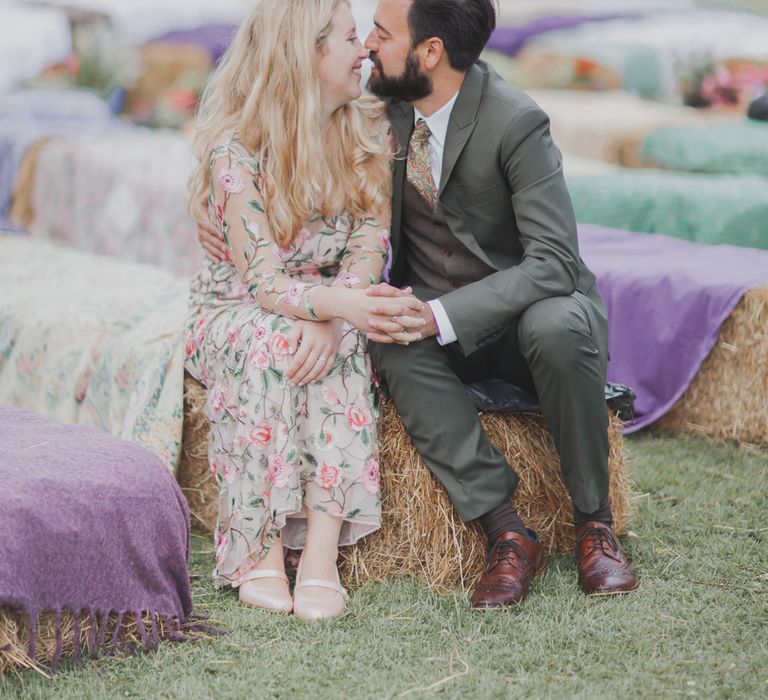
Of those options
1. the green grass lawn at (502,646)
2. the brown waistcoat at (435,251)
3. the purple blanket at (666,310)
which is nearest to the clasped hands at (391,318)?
the brown waistcoat at (435,251)

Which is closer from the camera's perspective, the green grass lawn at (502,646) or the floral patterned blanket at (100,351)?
the green grass lawn at (502,646)

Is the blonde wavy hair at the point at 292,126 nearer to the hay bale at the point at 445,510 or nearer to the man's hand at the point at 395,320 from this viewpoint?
the man's hand at the point at 395,320

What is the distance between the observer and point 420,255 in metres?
2.59

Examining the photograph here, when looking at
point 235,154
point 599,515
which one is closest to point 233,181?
point 235,154

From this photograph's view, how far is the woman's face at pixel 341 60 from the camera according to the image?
2471mm

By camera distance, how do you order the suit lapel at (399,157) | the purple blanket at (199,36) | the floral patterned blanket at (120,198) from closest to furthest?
the suit lapel at (399,157) → the floral patterned blanket at (120,198) → the purple blanket at (199,36)

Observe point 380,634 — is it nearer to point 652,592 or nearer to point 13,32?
point 652,592

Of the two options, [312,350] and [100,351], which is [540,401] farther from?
[100,351]

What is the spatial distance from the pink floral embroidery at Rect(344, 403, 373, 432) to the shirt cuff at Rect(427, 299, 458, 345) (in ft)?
0.69

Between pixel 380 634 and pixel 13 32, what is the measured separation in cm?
756

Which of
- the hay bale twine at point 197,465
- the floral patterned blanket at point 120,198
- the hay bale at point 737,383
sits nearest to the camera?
the hay bale twine at point 197,465

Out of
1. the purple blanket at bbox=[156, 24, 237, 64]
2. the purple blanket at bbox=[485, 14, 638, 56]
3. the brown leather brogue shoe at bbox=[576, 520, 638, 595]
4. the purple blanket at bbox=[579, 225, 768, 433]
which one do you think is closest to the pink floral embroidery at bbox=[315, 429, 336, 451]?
the brown leather brogue shoe at bbox=[576, 520, 638, 595]

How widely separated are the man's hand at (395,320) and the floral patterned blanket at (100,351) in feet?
1.88

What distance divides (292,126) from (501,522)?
94cm
